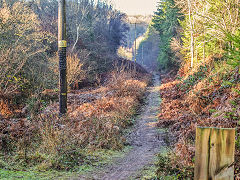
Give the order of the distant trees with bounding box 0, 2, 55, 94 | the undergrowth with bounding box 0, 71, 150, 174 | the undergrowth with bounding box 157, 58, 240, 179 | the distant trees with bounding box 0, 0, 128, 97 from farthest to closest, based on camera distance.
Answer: the distant trees with bounding box 0, 0, 128, 97, the distant trees with bounding box 0, 2, 55, 94, the undergrowth with bounding box 0, 71, 150, 174, the undergrowth with bounding box 157, 58, 240, 179

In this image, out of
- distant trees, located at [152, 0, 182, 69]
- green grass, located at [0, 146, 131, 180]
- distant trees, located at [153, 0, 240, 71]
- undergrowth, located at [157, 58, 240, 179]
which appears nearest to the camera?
green grass, located at [0, 146, 131, 180]

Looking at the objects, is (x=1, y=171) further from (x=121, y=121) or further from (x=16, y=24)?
(x=16, y=24)

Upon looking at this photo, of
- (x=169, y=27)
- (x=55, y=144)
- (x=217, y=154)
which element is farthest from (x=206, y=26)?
(x=169, y=27)

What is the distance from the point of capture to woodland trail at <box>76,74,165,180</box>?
5.21 meters

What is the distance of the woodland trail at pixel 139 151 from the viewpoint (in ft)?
17.1

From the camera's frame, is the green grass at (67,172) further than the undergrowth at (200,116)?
No

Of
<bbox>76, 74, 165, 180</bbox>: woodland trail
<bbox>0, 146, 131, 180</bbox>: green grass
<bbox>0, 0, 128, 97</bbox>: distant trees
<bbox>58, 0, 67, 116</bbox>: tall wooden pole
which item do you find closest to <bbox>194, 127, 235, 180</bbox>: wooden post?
<bbox>76, 74, 165, 180</bbox>: woodland trail

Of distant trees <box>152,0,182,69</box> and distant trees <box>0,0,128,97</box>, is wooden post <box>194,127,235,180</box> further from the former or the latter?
distant trees <box>152,0,182,69</box>

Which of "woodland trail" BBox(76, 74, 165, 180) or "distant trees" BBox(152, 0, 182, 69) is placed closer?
"woodland trail" BBox(76, 74, 165, 180)

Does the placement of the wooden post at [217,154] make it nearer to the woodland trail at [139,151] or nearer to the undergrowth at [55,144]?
the woodland trail at [139,151]

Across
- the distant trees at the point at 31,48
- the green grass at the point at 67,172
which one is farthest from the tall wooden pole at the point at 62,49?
the distant trees at the point at 31,48

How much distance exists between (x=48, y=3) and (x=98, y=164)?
1512 inches

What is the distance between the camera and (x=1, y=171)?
4.49m

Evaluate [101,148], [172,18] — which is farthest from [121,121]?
[172,18]
